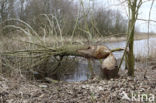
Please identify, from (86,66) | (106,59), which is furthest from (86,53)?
(86,66)

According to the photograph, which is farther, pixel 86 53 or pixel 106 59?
pixel 86 53

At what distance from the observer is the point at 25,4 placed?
19.3 metres

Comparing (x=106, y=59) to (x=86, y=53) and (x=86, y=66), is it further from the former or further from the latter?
(x=86, y=66)

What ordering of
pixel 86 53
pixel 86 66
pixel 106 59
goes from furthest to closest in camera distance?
1. pixel 86 66
2. pixel 86 53
3. pixel 106 59

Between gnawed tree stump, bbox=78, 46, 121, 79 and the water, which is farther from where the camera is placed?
the water

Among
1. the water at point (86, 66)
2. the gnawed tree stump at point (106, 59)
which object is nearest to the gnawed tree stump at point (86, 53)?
the gnawed tree stump at point (106, 59)

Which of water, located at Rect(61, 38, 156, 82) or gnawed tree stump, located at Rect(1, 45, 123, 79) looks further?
water, located at Rect(61, 38, 156, 82)

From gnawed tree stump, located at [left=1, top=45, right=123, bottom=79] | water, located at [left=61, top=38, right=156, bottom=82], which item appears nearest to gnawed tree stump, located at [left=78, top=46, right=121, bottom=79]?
gnawed tree stump, located at [left=1, top=45, right=123, bottom=79]

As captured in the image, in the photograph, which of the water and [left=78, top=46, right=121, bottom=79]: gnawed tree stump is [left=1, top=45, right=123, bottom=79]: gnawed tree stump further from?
the water

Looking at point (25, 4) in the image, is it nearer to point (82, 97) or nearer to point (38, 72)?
point (38, 72)

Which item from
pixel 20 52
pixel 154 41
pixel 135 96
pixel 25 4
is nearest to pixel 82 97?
pixel 135 96

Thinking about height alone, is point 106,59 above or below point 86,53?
below

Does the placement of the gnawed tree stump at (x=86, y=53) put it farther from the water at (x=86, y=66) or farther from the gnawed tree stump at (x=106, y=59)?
the water at (x=86, y=66)

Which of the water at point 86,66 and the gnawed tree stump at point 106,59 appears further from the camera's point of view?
the water at point 86,66
